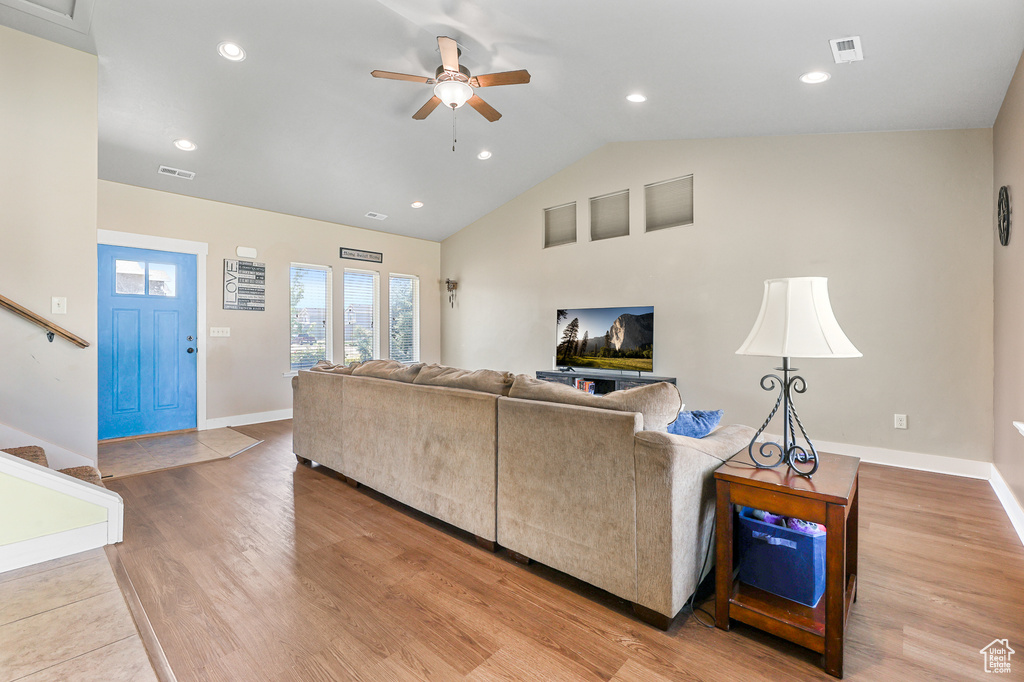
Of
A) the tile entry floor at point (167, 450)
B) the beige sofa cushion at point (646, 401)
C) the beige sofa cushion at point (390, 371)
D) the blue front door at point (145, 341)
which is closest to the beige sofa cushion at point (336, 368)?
the beige sofa cushion at point (390, 371)

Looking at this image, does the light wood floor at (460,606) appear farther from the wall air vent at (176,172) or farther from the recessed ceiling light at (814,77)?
the wall air vent at (176,172)

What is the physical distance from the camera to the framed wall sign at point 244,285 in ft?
16.7

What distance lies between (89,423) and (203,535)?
159cm

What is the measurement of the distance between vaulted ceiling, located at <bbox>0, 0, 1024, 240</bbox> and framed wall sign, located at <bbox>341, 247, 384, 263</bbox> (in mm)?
1255

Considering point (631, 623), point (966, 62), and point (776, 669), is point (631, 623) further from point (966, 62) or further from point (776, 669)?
point (966, 62)

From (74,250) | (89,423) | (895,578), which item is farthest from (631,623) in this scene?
(74,250)

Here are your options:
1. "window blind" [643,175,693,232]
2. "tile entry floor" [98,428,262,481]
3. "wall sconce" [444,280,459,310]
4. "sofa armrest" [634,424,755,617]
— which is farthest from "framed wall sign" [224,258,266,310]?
"sofa armrest" [634,424,755,617]

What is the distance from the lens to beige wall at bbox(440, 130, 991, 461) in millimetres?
3354

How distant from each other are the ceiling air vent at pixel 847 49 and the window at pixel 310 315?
5523mm

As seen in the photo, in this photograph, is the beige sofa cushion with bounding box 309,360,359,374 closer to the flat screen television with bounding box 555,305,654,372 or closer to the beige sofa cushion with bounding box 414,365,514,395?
the beige sofa cushion with bounding box 414,365,514,395

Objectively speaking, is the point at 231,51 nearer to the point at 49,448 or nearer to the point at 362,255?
the point at 49,448

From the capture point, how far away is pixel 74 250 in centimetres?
307

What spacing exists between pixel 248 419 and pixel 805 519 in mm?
5575

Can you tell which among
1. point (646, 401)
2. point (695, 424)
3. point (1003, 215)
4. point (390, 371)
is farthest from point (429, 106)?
point (1003, 215)
